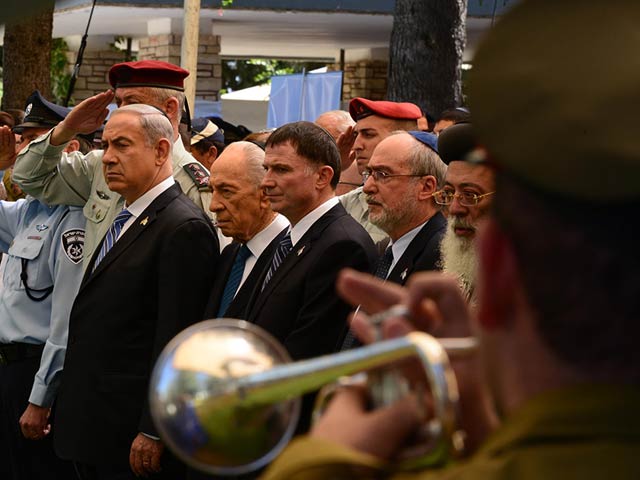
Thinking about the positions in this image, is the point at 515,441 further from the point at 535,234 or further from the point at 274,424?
the point at 274,424

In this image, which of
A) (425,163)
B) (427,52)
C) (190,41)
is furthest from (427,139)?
(190,41)

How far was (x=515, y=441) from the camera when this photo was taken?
127cm

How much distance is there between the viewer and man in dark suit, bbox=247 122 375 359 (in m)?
4.71

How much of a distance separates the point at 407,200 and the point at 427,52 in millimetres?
3997

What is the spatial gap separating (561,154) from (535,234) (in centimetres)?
9

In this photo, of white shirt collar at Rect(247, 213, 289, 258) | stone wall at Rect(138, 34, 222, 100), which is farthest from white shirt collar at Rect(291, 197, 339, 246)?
stone wall at Rect(138, 34, 222, 100)

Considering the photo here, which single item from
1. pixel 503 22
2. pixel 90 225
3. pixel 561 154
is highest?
pixel 503 22

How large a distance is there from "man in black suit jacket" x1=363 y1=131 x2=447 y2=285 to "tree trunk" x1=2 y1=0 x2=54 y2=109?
7.46 meters

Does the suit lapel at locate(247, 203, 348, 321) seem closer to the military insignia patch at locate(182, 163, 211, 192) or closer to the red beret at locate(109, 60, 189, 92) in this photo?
the military insignia patch at locate(182, 163, 211, 192)

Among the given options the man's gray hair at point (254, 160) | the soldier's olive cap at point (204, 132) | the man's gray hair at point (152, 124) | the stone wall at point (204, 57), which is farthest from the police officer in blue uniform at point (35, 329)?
the stone wall at point (204, 57)

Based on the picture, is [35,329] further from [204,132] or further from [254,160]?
[204,132]

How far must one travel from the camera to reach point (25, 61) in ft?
39.4

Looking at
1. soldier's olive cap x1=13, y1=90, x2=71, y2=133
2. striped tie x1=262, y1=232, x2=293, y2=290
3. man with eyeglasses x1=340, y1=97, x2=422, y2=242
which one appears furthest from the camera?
soldier's olive cap x1=13, y1=90, x2=71, y2=133

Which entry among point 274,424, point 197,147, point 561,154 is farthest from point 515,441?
point 197,147
